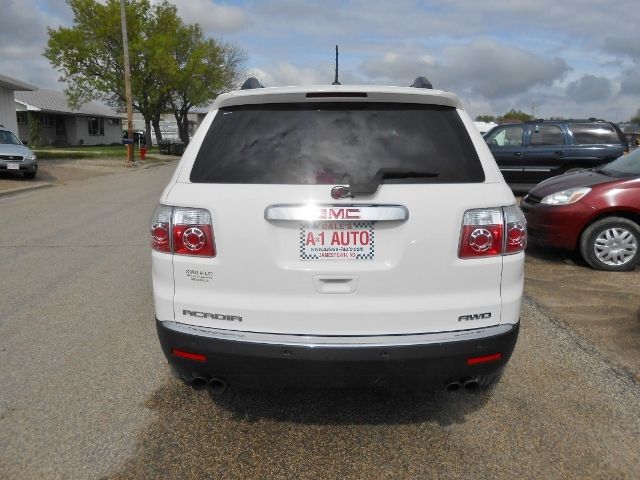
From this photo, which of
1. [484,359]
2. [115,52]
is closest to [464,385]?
[484,359]

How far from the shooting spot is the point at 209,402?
11.2 ft

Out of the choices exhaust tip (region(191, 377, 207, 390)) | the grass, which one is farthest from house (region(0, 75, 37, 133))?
exhaust tip (region(191, 377, 207, 390))

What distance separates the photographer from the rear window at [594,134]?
12.4 metres

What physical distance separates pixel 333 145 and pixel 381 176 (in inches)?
11.9

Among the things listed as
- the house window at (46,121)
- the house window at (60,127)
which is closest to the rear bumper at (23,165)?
the house window at (46,121)

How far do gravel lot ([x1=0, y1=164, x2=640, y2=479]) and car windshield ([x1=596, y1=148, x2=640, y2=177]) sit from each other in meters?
2.32

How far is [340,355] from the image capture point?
2600mm

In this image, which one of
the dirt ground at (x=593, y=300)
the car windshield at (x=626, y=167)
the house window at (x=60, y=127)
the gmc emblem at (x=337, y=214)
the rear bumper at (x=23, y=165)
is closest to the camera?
the gmc emblem at (x=337, y=214)

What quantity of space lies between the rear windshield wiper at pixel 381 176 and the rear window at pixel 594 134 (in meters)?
11.3

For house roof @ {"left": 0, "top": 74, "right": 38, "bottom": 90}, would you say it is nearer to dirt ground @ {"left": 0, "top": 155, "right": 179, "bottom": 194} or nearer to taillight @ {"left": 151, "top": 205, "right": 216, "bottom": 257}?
dirt ground @ {"left": 0, "top": 155, "right": 179, "bottom": 194}

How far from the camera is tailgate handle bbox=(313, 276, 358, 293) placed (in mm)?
2629

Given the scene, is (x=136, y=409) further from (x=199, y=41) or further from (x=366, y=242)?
(x=199, y=41)

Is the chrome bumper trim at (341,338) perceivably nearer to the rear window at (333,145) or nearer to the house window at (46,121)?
the rear window at (333,145)

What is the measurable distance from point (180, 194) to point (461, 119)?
1.49 m
